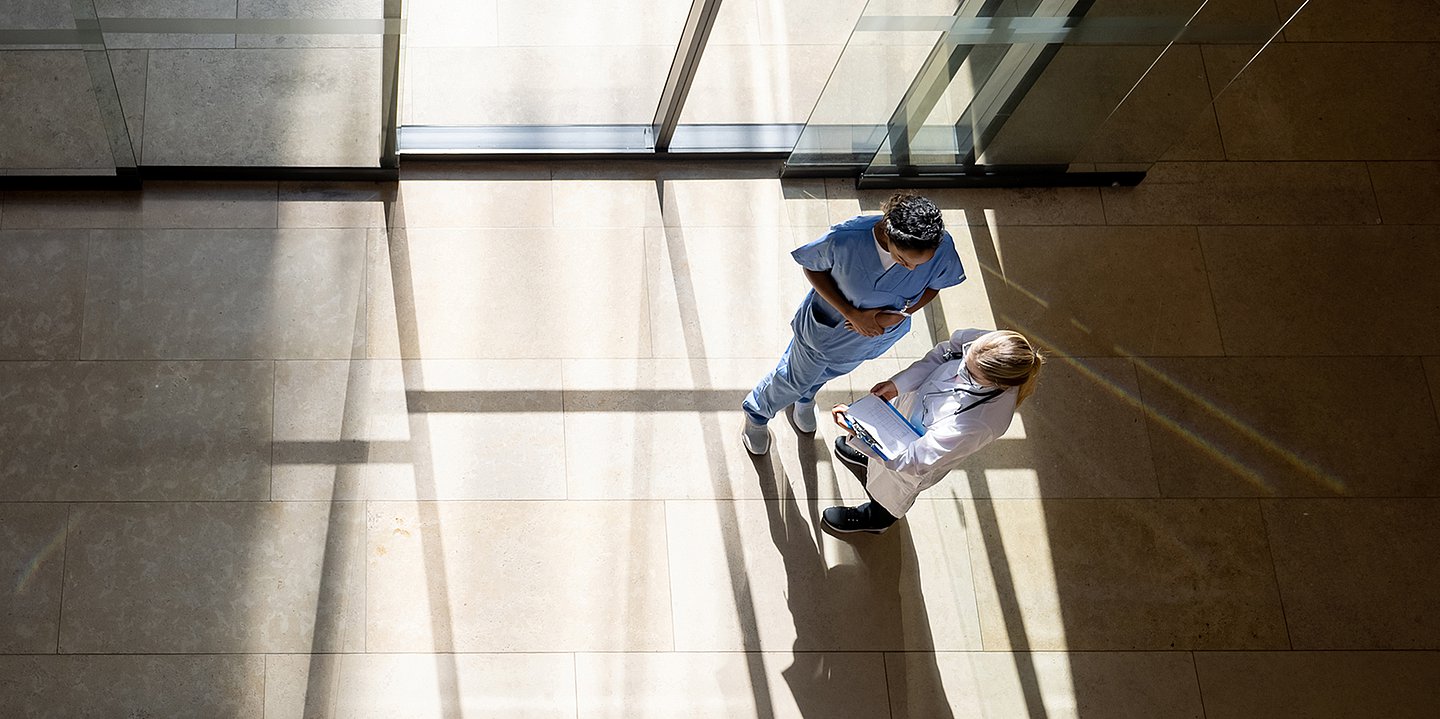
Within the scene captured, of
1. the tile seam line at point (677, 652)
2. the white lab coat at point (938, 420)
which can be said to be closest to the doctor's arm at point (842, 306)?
the white lab coat at point (938, 420)

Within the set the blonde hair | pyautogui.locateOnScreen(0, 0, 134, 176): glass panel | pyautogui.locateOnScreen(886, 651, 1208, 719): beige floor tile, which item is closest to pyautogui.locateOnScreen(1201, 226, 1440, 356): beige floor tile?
pyautogui.locateOnScreen(886, 651, 1208, 719): beige floor tile

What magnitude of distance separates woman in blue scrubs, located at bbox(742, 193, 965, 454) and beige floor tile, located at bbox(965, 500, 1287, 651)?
1084 millimetres

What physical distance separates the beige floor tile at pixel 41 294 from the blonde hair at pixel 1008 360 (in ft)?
11.0

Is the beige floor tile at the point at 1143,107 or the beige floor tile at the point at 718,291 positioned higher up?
the beige floor tile at the point at 1143,107

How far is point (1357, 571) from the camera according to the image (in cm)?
452

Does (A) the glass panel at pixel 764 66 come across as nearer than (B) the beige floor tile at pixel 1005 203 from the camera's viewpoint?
Yes

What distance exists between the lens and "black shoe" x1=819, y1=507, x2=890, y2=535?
4270 millimetres

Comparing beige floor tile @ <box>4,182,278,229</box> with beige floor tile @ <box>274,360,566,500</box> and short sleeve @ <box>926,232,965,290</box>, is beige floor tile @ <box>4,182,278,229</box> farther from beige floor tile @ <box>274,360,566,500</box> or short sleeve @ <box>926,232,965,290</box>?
short sleeve @ <box>926,232,965,290</box>

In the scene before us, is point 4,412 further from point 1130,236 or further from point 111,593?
point 1130,236

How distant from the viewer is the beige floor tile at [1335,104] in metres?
5.32

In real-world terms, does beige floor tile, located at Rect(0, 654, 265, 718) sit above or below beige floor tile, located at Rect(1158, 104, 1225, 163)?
below

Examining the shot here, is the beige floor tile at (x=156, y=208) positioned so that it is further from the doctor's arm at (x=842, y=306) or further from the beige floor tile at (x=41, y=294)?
the doctor's arm at (x=842, y=306)

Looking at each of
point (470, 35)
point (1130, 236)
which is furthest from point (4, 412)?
point (1130, 236)

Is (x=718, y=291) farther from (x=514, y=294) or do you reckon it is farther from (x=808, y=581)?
(x=808, y=581)
